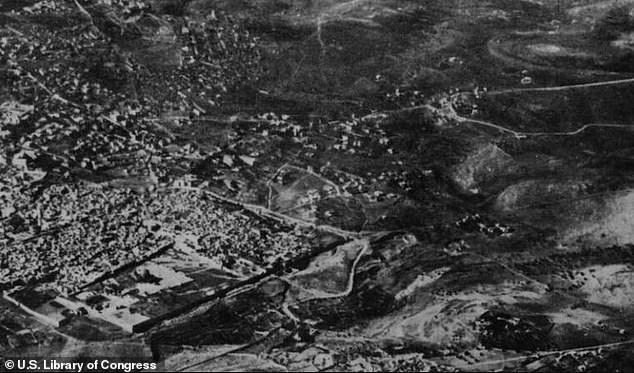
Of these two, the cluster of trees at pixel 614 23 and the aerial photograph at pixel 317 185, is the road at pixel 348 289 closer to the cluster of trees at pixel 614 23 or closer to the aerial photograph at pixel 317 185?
the aerial photograph at pixel 317 185

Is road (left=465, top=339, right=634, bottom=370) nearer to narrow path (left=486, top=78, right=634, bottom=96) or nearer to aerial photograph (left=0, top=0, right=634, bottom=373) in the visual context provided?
aerial photograph (left=0, top=0, right=634, bottom=373)

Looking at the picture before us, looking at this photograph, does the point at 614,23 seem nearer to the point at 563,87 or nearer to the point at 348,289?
the point at 563,87

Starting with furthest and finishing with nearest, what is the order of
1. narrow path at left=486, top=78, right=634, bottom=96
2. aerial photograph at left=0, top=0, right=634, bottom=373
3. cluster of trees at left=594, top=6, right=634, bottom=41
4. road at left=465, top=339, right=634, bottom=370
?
cluster of trees at left=594, top=6, right=634, bottom=41 → narrow path at left=486, top=78, right=634, bottom=96 → aerial photograph at left=0, top=0, right=634, bottom=373 → road at left=465, top=339, right=634, bottom=370

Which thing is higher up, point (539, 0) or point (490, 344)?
point (539, 0)

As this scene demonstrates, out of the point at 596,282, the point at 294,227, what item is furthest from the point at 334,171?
the point at 596,282

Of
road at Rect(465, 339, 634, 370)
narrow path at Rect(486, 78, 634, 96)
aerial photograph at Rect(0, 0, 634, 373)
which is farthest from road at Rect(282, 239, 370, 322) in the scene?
narrow path at Rect(486, 78, 634, 96)

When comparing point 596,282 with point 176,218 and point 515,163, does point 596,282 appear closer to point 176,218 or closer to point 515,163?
point 515,163

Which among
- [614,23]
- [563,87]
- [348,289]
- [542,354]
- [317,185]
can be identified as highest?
[614,23]

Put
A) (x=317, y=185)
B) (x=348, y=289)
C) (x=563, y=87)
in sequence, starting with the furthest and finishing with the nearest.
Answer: (x=563, y=87)
(x=317, y=185)
(x=348, y=289)

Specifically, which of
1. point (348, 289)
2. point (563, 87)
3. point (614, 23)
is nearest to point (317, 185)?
point (348, 289)
